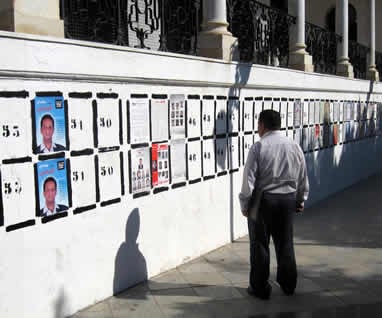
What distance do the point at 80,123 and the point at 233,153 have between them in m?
3.25

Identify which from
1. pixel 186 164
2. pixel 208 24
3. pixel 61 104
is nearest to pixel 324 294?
pixel 186 164

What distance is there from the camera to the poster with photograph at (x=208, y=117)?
22.5 feet

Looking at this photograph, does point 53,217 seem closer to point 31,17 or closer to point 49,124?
point 49,124

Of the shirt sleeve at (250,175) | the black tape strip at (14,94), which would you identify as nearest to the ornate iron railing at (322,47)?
the shirt sleeve at (250,175)

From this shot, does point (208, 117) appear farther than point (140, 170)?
Yes

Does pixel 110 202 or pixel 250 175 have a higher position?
Result: pixel 250 175

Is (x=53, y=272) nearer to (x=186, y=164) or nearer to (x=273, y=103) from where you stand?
(x=186, y=164)

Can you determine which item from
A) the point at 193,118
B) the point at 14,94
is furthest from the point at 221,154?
the point at 14,94

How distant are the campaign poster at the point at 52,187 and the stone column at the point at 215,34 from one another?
3439mm

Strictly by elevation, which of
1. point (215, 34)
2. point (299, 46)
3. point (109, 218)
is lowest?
point (109, 218)

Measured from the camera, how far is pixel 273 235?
5.32 m

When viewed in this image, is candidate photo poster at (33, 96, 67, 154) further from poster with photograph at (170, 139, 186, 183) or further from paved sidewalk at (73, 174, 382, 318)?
poster with photograph at (170, 139, 186, 183)

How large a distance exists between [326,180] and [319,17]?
9.83 metres

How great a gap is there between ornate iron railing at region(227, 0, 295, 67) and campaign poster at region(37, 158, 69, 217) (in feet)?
15.8
